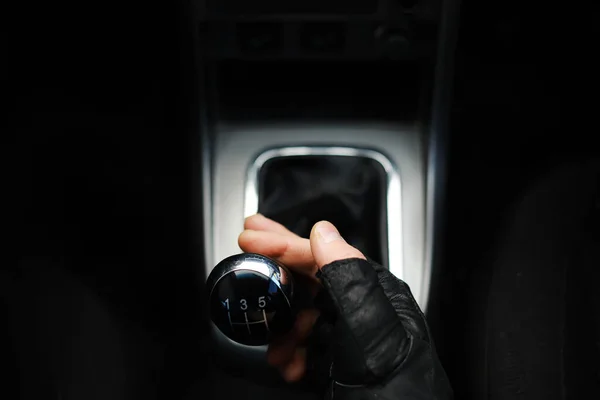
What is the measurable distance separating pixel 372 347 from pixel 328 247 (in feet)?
0.35

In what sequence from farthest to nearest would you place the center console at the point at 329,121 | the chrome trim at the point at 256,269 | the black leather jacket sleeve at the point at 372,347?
1. the center console at the point at 329,121
2. the chrome trim at the point at 256,269
3. the black leather jacket sleeve at the point at 372,347

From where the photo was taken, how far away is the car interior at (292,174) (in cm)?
69

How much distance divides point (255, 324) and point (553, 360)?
0.40 m

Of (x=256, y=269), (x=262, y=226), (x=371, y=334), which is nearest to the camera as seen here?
(x=371, y=334)

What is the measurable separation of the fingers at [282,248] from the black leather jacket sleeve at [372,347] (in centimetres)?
14

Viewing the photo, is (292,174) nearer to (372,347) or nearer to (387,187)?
(387,187)

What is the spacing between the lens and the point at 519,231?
0.85 metres

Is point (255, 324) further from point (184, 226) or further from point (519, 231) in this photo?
point (519, 231)

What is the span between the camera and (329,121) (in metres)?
0.97

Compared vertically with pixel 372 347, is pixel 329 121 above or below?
above

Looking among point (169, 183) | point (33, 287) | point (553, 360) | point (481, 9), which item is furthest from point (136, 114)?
point (553, 360)

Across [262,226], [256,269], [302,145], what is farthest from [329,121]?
[256,269]

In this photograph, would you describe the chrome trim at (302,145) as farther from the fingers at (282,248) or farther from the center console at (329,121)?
the fingers at (282,248)

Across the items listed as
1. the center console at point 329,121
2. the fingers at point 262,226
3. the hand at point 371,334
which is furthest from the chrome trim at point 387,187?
the hand at point 371,334
